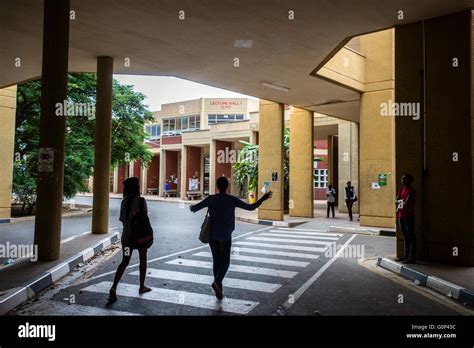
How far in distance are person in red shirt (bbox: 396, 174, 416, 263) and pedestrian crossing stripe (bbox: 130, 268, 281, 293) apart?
11.0 ft

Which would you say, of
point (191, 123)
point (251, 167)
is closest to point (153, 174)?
point (191, 123)

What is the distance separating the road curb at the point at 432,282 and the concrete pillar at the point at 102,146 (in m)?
8.19

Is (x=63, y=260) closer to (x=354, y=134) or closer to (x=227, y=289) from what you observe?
(x=227, y=289)

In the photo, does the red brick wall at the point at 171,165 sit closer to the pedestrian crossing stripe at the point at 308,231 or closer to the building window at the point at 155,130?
the building window at the point at 155,130

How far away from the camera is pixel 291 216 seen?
19.8 meters

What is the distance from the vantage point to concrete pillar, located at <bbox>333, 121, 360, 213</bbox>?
22.7m

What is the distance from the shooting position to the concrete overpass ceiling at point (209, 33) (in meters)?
8.09

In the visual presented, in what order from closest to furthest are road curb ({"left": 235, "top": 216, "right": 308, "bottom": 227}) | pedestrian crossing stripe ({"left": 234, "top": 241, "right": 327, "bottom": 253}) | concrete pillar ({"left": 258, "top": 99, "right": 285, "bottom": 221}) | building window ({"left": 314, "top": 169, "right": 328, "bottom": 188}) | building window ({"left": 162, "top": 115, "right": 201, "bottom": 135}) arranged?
pedestrian crossing stripe ({"left": 234, "top": 241, "right": 327, "bottom": 253}) < road curb ({"left": 235, "top": 216, "right": 308, "bottom": 227}) < concrete pillar ({"left": 258, "top": 99, "right": 285, "bottom": 221}) < building window ({"left": 314, "top": 169, "right": 328, "bottom": 188}) < building window ({"left": 162, "top": 115, "right": 201, "bottom": 135})

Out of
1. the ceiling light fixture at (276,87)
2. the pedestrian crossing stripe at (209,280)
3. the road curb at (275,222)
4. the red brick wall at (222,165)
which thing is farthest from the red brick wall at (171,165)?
the pedestrian crossing stripe at (209,280)

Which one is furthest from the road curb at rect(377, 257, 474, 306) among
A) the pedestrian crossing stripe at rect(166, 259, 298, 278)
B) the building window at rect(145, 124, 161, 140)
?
the building window at rect(145, 124, 161, 140)

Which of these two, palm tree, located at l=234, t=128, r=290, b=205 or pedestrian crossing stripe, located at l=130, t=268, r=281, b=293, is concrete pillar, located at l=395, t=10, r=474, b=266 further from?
palm tree, located at l=234, t=128, r=290, b=205
